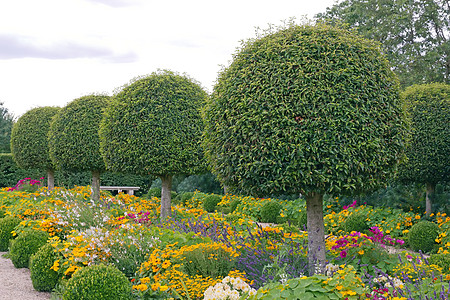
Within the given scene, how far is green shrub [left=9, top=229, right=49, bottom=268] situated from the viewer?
599 cm

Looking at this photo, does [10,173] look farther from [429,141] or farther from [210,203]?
[429,141]

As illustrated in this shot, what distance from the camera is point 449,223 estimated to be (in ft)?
24.4

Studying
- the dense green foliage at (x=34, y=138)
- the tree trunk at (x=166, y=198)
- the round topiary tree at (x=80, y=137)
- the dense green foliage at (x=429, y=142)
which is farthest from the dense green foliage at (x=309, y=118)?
the dense green foliage at (x=34, y=138)

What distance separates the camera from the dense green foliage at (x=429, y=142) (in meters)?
8.16

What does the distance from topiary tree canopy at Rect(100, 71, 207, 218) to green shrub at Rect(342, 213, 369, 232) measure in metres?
3.14

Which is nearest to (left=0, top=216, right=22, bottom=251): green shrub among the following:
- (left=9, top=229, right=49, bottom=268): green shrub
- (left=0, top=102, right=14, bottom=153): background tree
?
(left=9, top=229, right=49, bottom=268): green shrub

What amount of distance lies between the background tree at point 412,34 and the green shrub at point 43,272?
31.1 ft

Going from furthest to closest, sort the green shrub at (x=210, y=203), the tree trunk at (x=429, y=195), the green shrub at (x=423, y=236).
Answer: the green shrub at (x=210, y=203) → the tree trunk at (x=429, y=195) → the green shrub at (x=423, y=236)

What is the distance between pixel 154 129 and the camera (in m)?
7.41

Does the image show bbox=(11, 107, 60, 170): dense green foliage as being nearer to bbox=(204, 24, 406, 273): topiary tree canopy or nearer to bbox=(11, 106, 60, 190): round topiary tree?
bbox=(11, 106, 60, 190): round topiary tree

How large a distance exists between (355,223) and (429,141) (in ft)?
7.19

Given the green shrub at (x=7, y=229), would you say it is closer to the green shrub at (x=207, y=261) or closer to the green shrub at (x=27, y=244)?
the green shrub at (x=27, y=244)

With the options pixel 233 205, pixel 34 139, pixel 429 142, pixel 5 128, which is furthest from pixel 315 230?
pixel 5 128

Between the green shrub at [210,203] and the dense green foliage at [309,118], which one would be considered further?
the green shrub at [210,203]
